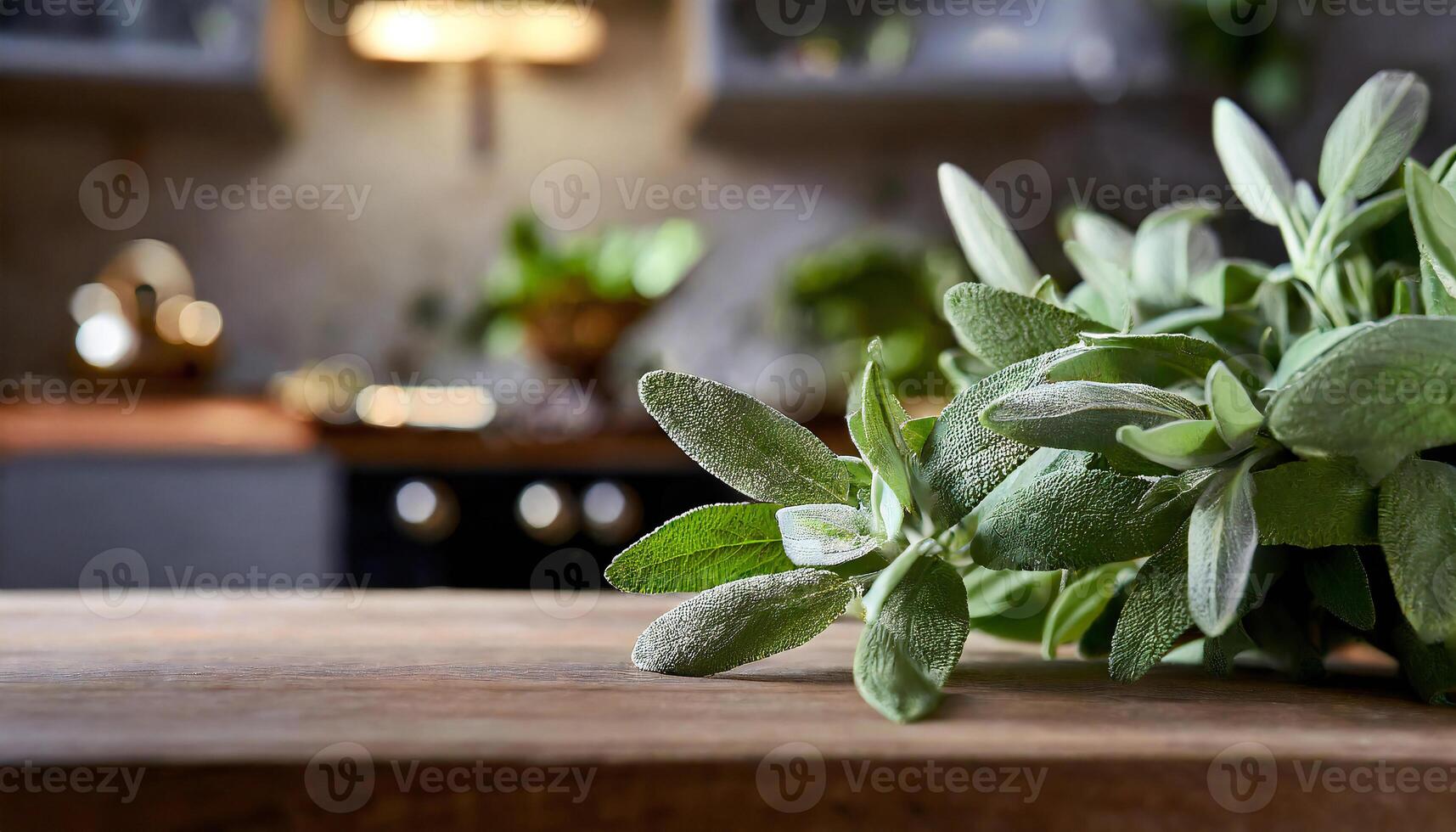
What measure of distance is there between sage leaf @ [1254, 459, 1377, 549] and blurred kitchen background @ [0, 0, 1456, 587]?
154 centimetres

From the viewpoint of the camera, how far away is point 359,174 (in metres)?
2.44

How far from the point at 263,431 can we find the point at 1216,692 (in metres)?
1.85

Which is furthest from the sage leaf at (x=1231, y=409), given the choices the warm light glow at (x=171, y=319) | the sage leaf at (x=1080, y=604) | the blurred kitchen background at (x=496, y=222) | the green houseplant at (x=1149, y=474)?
the warm light glow at (x=171, y=319)

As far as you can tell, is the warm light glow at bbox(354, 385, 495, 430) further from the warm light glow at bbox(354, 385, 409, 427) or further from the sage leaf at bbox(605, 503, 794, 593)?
the sage leaf at bbox(605, 503, 794, 593)

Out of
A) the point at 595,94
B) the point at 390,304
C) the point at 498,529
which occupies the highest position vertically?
the point at 595,94

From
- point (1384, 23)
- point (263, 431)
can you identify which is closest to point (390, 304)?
point (263, 431)

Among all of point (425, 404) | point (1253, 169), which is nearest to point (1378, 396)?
point (1253, 169)

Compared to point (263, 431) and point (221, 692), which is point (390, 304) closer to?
point (263, 431)

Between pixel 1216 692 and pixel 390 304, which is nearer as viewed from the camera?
pixel 1216 692

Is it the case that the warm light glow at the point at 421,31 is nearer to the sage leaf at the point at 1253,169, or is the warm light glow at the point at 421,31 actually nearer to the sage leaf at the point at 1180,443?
the sage leaf at the point at 1253,169

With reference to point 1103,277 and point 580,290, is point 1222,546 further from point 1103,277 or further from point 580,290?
point 580,290

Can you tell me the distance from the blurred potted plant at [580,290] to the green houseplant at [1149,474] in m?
1.69

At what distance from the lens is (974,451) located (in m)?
0.27

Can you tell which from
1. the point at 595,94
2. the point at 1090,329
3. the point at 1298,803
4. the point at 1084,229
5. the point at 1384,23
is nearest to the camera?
the point at 1298,803
